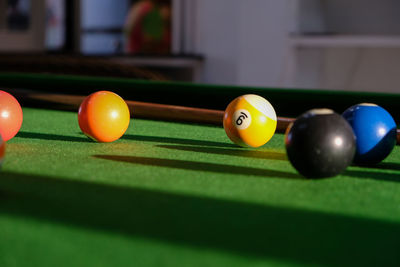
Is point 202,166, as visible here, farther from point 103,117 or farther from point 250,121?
point 103,117

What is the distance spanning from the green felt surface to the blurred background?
3.43 metres

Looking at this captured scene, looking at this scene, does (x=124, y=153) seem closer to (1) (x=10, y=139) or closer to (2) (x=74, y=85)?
(1) (x=10, y=139)

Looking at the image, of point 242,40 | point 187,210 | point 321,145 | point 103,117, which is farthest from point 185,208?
point 242,40

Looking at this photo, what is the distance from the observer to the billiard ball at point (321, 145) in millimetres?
1233

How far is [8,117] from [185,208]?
99 centimetres

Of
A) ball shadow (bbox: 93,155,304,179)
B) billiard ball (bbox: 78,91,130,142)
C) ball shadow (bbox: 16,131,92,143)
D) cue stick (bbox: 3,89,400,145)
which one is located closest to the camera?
ball shadow (bbox: 93,155,304,179)

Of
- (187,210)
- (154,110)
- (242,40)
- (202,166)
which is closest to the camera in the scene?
(187,210)

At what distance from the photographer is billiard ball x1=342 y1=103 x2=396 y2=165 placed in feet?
4.83

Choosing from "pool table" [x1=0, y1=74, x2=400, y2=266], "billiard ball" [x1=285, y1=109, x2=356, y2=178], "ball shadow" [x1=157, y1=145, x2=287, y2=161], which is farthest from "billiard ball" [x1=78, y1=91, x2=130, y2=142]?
"billiard ball" [x1=285, y1=109, x2=356, y2=178]

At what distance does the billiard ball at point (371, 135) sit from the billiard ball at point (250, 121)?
30 centimetres

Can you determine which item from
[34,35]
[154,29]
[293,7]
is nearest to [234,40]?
[293,7]

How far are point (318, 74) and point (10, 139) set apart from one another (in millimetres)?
5061

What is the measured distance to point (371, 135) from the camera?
1470 mm

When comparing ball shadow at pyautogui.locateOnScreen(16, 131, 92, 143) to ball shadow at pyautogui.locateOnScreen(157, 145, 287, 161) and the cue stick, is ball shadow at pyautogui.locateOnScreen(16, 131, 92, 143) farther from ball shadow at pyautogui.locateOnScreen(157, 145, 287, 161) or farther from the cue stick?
the cue stick
